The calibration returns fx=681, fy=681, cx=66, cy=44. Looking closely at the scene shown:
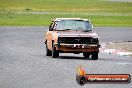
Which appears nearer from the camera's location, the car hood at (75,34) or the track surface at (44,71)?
the track surface at (44,71)

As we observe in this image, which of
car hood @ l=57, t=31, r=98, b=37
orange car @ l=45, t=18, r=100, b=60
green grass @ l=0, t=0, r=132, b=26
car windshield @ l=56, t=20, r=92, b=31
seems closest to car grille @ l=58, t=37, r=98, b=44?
orange car @ l=45, t=18, r=100, b=60

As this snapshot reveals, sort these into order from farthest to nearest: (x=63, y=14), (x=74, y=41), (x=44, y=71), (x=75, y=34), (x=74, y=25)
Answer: (x=63, y=14)
(x=74, y=25)
(x=75, y=34)
(x=74, y=41)
(x=44, y=71)

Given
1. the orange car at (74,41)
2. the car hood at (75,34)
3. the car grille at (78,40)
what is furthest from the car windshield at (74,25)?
the car grille at (78,40)

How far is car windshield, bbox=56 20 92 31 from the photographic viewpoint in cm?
2402

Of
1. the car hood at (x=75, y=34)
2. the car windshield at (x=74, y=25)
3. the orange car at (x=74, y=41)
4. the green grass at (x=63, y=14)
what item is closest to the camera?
the orange car at (x=74, y=41)

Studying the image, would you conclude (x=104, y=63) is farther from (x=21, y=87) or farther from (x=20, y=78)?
(x=21, y=87)

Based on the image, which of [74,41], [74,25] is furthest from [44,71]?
[74,25]

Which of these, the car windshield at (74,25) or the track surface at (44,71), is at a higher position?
the car windshield at (74,25)

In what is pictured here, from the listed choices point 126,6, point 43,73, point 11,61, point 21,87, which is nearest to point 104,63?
point 11,61

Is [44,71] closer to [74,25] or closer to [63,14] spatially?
[74,25]

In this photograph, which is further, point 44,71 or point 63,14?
point 63,14

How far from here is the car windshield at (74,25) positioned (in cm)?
2402

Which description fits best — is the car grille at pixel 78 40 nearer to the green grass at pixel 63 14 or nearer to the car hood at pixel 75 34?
the car hood at pixel 75 34

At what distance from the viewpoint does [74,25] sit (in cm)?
2427
